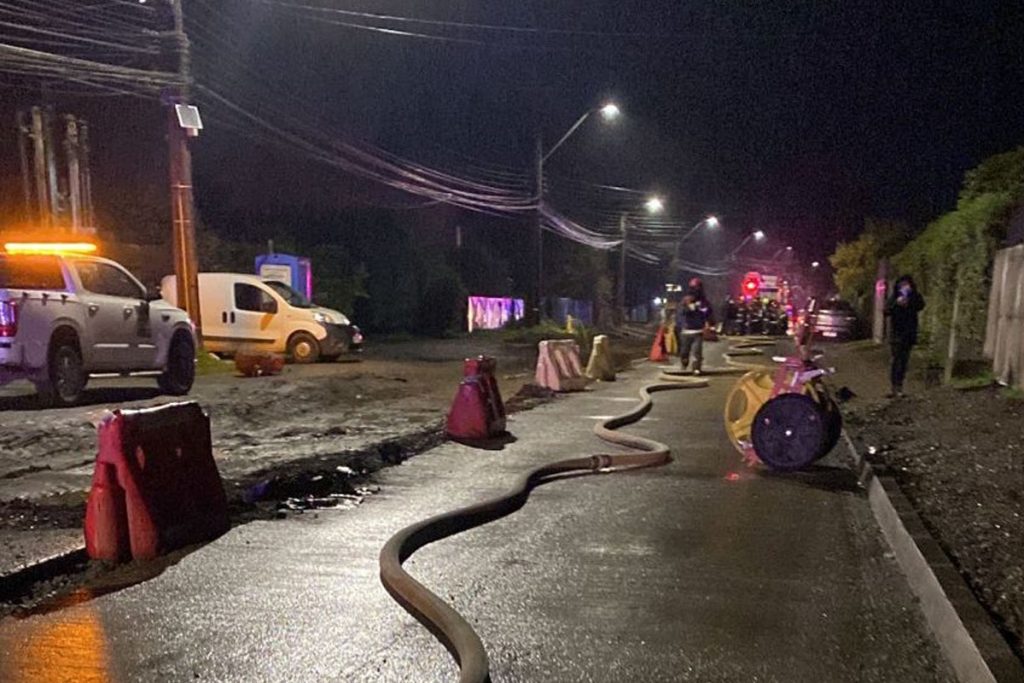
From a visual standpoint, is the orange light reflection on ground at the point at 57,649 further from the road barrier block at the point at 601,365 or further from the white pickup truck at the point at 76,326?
the road barrier block at the point at 601,365

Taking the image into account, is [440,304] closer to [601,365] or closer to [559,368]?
[601,365]

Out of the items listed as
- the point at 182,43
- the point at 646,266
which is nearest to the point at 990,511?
the point at 182,43

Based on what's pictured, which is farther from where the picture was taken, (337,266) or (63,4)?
(337,266)

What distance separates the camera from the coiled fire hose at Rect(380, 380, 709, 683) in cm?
423

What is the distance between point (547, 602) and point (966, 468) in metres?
4.90

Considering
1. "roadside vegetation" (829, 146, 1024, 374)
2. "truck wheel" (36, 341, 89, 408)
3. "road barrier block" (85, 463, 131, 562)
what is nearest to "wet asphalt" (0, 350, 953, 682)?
"road barrier block" (85, 463, 131, 562)

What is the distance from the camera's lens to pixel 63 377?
12570mm

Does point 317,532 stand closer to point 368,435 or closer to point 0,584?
point 0,584

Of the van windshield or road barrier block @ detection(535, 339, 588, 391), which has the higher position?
the van windshield

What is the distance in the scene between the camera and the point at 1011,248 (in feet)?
41.6

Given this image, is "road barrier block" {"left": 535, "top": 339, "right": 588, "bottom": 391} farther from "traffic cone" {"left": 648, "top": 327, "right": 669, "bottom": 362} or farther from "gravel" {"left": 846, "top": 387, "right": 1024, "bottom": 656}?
"traffic cone" {"left": 648, "top": 327, "right": 669, "bottom": 362}

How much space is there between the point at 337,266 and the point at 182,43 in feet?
48.0

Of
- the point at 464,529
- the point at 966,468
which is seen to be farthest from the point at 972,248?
the point at 464,529

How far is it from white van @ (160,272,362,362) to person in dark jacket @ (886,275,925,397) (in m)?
12.8
